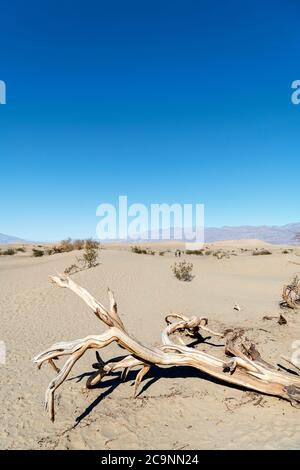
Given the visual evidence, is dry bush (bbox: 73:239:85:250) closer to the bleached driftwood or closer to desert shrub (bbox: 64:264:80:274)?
desert shrub (bbox: 64:264:80:274)

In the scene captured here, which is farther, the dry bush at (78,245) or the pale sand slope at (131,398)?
the dry bush at (78,245)

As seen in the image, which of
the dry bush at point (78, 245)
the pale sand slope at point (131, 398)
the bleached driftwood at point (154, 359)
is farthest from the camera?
the dry bush at point (78, 245)

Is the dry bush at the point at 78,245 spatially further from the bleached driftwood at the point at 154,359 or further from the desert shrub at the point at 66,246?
the bleached driftwood at the point at 154,359

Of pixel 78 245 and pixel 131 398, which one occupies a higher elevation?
pixel 78 245

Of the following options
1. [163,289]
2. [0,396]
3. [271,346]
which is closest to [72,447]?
[0,396]

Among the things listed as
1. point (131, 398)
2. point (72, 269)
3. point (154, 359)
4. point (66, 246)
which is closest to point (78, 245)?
point (66, 246)

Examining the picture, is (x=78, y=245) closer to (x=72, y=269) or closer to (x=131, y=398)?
(x=72, y=269)

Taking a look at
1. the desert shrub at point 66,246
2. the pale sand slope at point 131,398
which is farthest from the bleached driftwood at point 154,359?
the desert shrub at point 66,246

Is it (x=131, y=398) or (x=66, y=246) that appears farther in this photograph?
(x=66, y=246)

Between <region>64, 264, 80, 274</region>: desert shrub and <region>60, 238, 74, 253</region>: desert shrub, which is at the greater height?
<region>60, 238, 74, 253</region>: desert shrub

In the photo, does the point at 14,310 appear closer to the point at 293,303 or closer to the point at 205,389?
the point at 205,389

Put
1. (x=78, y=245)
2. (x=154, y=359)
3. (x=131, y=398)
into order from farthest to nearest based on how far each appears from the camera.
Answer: (x=78, y=245) < (x=131, y=398) < (x=154, y=359)

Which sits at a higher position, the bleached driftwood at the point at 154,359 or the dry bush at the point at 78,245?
the dry bush at the point at 78,245

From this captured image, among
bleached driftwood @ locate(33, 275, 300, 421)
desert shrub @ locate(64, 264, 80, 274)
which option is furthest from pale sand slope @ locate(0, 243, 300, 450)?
desert shrub @ locate(64, 264, 80, 274)
